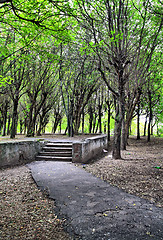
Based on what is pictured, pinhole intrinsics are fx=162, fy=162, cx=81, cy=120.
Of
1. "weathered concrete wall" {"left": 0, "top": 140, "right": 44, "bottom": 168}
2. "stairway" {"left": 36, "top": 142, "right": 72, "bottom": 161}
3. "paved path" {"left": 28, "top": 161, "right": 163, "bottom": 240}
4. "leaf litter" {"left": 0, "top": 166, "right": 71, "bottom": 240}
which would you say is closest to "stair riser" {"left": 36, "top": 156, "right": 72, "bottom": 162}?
"stairway" {"left": 36, "top": 142, "right": 72, "bottom": 161}

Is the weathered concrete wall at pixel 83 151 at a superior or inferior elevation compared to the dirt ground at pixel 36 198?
superior

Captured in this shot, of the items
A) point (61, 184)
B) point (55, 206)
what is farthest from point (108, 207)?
point (61, 184)

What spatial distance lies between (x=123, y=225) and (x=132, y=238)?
31 centimetres

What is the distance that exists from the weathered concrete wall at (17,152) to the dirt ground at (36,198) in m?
0.46

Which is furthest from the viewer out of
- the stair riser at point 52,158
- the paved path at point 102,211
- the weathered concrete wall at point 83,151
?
the stair riser at point 52,158

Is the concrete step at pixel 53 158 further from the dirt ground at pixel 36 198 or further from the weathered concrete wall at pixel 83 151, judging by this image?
the dirt ground at pixel 36 198

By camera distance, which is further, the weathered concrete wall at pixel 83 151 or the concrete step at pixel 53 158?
the concrete step at pixel 53 158

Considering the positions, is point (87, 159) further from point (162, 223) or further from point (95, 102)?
point (95, 102)

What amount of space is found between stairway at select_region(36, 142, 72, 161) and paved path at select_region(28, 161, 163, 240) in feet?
9.90

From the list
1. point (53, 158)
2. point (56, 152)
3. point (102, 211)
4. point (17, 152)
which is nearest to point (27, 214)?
point (102, 211)

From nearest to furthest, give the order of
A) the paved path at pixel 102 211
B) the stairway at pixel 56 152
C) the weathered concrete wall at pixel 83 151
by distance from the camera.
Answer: the paved path at pixel 102 211
the weathered concrete wall at pixel 83 151
the stairway at pixel 56 152

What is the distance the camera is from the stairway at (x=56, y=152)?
798 cm

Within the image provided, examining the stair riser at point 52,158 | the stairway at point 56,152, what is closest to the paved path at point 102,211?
the stair riser at point 52,158

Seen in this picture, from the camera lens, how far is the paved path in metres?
2.45
